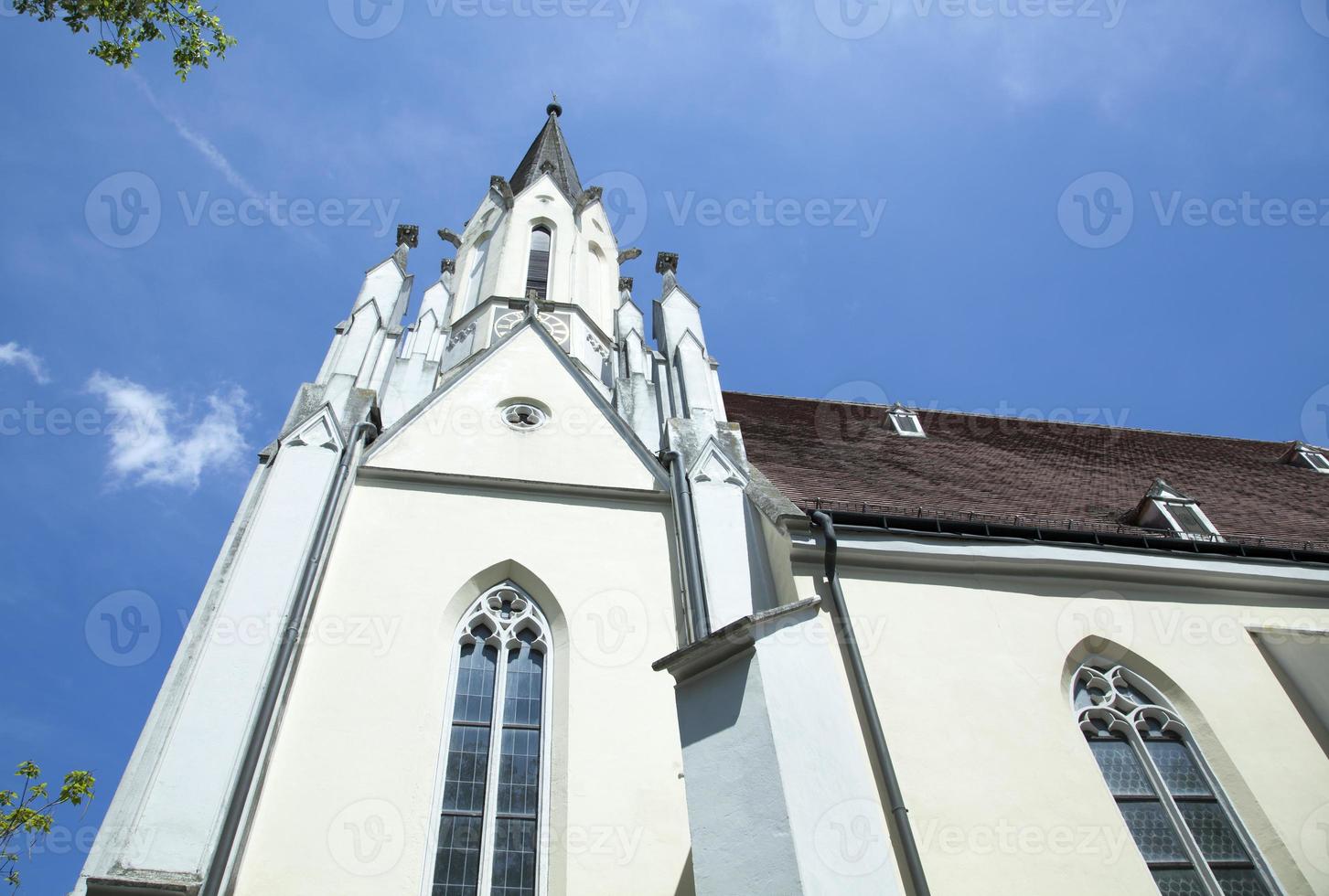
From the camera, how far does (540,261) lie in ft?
62.6

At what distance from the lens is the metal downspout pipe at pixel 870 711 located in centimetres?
679

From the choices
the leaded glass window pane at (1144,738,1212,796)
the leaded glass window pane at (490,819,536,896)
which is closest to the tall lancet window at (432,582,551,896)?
the leaded glass window pane at (490,819,536,896)

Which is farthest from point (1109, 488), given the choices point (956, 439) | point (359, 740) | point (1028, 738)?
point (359, 740)

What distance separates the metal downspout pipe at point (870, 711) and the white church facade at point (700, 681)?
3 centimetres

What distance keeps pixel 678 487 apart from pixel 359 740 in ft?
13.9

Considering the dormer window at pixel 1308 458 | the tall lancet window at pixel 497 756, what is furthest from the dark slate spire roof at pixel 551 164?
the dormer window at pixel 1308 458

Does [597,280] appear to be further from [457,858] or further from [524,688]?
[457,858]

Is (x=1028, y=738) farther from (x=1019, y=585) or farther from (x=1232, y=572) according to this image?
(x=1232, y=572)

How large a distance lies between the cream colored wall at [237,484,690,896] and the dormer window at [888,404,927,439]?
6.90 m

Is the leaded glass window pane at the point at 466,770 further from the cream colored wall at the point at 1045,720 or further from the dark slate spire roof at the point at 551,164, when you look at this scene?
the dark slate spire roof at the point at 551,164

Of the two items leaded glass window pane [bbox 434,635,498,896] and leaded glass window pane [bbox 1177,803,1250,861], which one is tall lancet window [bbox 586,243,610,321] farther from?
leaded glass window pane [bbox 1177,803,1250,861]

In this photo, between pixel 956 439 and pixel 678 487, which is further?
pixel 956 439

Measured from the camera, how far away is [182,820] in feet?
21.6

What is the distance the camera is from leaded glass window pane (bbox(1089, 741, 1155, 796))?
805cm
